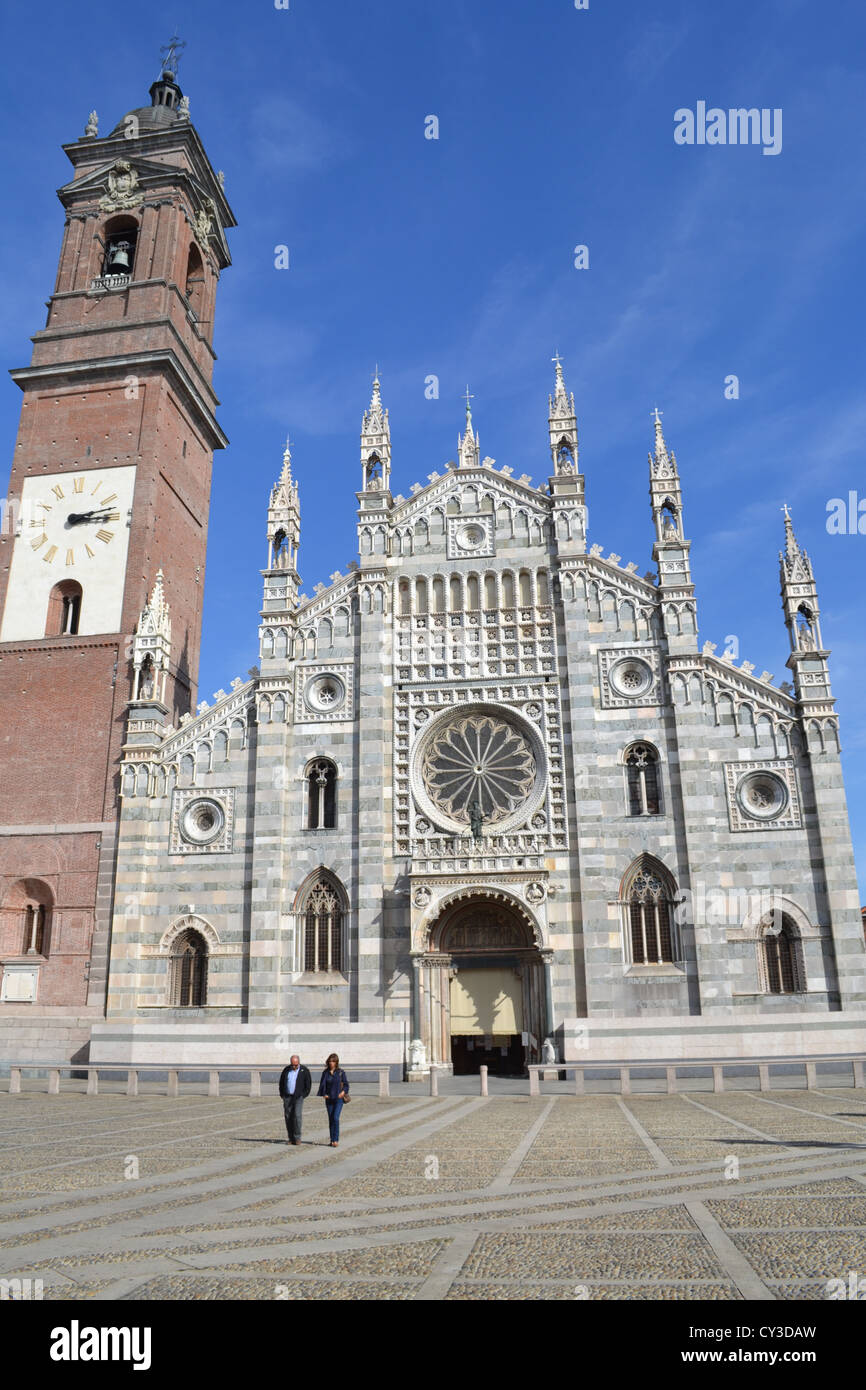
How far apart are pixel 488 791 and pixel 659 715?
21.0 ft

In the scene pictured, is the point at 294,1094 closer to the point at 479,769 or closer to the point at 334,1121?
the point at 334,1121

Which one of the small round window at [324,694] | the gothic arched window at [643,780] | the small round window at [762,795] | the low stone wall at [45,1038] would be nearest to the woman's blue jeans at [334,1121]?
the gothic arched window at [643,780]

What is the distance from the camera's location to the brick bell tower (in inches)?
1425

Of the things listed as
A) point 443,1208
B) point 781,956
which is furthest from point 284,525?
point 443,1208

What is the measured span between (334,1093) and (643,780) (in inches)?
742

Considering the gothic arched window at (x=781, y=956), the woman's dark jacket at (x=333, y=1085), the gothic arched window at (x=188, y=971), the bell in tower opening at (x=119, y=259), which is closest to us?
the woman's dark jacket at (x=333, y=1085)

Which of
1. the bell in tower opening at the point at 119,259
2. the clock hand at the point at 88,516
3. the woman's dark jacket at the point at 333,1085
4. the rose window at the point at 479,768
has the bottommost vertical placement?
the woman's dark jacket at the point at 333,1085

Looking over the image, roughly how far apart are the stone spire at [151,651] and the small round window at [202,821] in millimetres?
4162

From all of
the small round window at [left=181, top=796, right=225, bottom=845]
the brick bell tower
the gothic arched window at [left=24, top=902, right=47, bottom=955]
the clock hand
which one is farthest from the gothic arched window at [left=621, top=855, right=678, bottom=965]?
the clock hand

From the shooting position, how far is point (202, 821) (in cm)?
3603

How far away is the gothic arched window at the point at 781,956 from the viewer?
31547 mm

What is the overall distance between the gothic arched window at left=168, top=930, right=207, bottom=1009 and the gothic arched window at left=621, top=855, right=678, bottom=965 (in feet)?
47.4

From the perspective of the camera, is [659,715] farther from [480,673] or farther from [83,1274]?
[83,1274]

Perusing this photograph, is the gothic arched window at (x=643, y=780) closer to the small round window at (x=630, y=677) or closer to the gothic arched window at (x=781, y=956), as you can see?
the small round window at (x=630, y=677)
